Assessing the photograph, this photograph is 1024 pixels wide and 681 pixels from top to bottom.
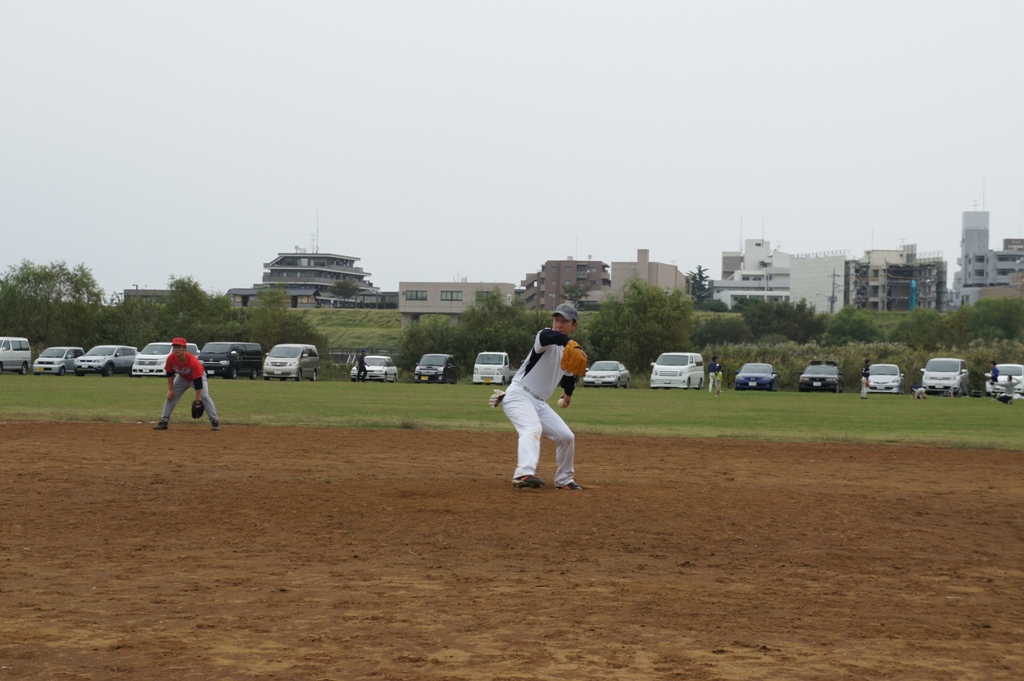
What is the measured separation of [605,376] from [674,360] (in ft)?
11.5

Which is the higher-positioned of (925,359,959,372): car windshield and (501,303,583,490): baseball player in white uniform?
(925,359,959,372): car windshield

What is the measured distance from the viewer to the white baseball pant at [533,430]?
40.0 feet

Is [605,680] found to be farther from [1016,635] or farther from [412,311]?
[412,311]

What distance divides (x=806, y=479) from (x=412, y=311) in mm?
122222

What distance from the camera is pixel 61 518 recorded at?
10.3m

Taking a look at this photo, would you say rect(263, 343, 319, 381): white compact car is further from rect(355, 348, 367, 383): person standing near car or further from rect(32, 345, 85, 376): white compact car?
rect(32, 345, 85, 376): white compact car

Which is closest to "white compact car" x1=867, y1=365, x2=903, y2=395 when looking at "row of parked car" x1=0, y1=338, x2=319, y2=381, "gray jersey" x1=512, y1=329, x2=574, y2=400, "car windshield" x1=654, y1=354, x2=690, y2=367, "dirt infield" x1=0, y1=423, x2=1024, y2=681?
"car windshield" x1=654, y1=354, x2=690, y2=367

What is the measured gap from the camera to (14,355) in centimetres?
5719

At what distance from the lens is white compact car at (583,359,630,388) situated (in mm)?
54969

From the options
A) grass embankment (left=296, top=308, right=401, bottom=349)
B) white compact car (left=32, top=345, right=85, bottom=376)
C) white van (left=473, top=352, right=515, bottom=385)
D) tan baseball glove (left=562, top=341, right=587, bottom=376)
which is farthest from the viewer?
grass embankment (left=296, top=308, right=401, bottom=349)

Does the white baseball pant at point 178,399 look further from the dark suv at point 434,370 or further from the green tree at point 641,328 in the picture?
the green tree at point 641,328

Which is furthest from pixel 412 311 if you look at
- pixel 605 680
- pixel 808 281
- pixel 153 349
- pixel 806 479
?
pixel 605 680

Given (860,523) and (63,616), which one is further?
(860,523)

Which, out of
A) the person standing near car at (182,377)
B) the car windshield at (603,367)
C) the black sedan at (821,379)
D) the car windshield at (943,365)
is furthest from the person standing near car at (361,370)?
the person standing near car at (182,377)
